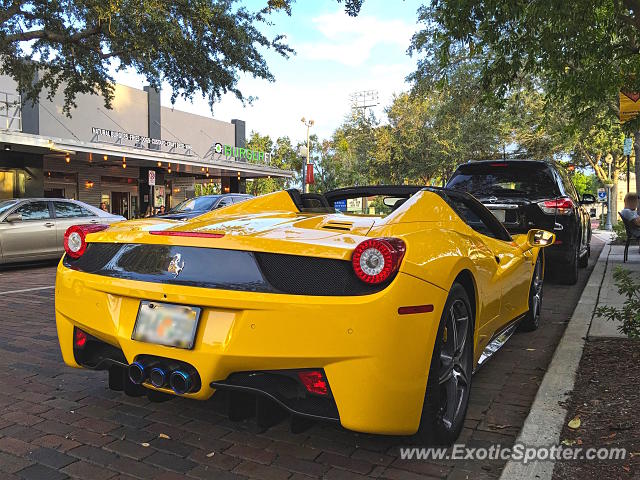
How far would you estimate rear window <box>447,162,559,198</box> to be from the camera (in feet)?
24.3

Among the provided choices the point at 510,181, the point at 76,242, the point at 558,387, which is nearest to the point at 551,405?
the point at 558,387

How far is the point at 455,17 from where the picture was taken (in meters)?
5.81

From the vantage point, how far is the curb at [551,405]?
254 cm

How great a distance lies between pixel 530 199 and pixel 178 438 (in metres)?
5.98

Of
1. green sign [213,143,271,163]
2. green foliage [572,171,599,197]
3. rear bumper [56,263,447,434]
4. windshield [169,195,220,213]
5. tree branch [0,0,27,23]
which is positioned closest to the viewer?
rear bumper [56,263,447,434]

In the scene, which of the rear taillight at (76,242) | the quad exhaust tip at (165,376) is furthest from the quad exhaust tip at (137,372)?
the rear taillight at (76,242)

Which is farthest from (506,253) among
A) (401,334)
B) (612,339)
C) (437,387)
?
(401,334)

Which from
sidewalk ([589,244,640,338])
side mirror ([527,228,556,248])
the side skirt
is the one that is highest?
side mirror ([527,228,556,248])

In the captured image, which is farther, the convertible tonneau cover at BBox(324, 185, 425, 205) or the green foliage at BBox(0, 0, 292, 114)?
the green foliage at BBox(0, 0, 292, 114)

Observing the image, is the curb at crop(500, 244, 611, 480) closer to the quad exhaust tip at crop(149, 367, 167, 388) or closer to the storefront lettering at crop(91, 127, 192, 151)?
the quad exhaust tip at crop(149, 367, 167, 388)

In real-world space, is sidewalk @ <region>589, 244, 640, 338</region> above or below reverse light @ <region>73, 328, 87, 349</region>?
below

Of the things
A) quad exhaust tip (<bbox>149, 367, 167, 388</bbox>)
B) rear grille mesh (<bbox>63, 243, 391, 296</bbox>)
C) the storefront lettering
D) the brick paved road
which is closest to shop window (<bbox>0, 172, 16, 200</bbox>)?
the storefront lettering

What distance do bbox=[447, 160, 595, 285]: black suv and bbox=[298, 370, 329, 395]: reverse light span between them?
517cm

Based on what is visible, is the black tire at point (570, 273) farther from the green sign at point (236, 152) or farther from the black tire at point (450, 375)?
the green sign at point (236, 152)
